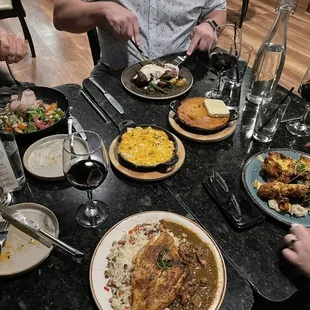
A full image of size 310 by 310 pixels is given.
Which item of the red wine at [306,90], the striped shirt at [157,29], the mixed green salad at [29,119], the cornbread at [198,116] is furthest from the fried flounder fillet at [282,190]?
the striped shirt at [157,29]

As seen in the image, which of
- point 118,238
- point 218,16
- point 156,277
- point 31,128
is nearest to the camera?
point 156,277

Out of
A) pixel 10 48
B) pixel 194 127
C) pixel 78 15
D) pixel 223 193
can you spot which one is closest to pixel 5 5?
pixel 78 15

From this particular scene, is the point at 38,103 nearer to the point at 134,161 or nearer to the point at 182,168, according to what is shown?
the point at 134,161

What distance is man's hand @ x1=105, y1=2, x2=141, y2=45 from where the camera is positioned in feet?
5.62

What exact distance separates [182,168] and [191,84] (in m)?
0.59

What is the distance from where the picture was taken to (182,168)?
1265 millimetres

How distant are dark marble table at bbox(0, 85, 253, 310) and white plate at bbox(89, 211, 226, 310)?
0.12 feet

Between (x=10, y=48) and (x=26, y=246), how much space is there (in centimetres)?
104

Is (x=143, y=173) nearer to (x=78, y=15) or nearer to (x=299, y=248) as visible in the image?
(x=299, y=248)

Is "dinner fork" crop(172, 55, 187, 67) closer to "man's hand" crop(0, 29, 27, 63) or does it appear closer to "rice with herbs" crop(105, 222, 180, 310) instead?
→ "man's hand" crop(0, 29, 27, 63)

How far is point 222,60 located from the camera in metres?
1.56

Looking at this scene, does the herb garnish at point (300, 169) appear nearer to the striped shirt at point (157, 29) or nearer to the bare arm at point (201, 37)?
the bare arm at point (201, 37)

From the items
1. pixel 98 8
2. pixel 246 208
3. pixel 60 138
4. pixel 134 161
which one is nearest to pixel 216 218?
pixel 246 208

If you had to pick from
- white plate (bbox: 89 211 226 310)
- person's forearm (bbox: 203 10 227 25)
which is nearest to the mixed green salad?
white plate (bbox: 89 211 226 310)
